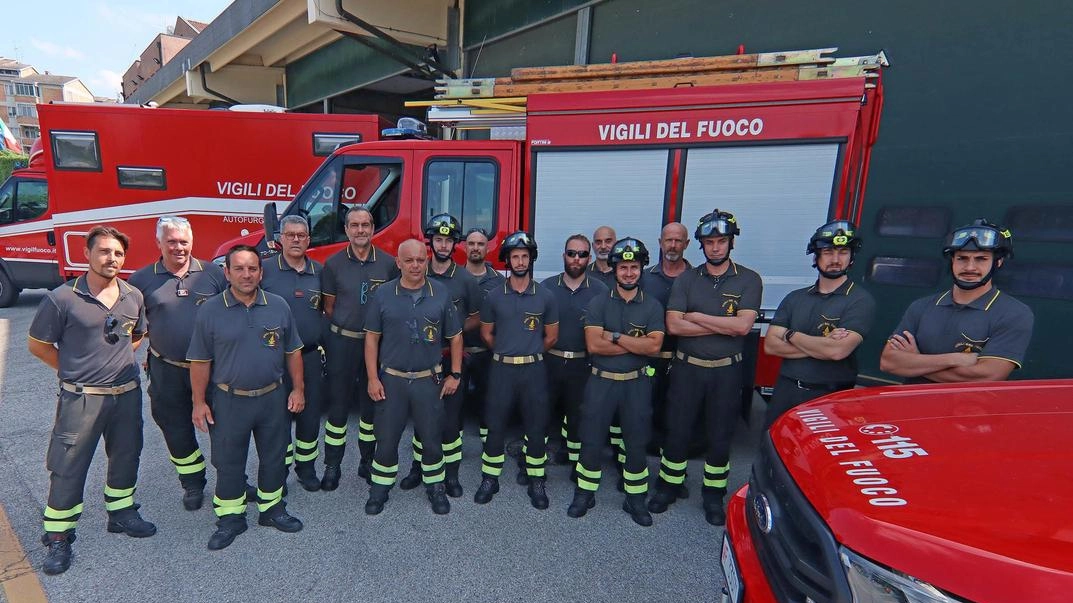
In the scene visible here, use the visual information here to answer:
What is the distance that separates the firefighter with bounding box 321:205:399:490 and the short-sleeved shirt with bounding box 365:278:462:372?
49 centimetres

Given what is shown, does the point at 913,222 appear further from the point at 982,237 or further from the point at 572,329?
the point at 572,329

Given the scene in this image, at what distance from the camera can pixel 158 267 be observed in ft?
10.9

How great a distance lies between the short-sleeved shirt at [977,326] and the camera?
8.86ft

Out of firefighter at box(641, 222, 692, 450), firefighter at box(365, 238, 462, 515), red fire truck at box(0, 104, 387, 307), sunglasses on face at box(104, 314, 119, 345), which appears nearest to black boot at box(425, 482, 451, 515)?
firefighter at box(365, 238, 462, 515)

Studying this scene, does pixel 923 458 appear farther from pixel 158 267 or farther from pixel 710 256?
pixel 158 267

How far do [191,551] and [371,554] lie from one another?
40.6 inches

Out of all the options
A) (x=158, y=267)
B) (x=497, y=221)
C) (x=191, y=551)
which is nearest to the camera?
(x=191, y=551)

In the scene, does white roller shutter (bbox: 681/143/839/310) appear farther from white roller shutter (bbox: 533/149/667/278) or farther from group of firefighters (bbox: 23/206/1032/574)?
group of firefighters (bbox: 23/206/1032/574)

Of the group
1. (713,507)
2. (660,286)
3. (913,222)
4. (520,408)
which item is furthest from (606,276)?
(913,222)

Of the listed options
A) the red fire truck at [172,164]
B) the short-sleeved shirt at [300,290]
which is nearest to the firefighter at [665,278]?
the short-sleeved shirt at [300,290]

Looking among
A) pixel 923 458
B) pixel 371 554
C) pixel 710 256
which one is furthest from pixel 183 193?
pixel 923 458

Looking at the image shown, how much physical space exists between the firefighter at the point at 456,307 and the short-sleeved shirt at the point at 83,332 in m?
1.82

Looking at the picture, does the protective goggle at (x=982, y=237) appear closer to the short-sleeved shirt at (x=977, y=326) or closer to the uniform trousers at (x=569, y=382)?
the short-sleeved shirt at (x=977, y=326)

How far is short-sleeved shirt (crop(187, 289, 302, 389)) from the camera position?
9.73ft
